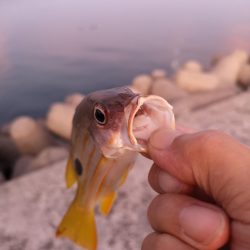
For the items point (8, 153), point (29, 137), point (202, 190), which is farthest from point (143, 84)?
point (202, 190)

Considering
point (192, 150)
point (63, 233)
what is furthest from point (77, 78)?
point (192, 150)

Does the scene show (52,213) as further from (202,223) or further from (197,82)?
(197,82)

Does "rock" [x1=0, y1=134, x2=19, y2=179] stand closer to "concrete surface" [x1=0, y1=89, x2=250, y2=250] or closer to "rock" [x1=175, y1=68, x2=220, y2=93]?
"concrete surface" [x1=0, y1=89, x2=250, y2=250]

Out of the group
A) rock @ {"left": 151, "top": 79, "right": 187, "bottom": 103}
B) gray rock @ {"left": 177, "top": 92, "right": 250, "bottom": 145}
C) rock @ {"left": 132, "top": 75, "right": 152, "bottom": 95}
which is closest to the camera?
gray rock @ {"left": 177, "top": 92, "right": 250, "bottom": 145}

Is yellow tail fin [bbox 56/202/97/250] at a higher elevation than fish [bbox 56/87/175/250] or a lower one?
lower

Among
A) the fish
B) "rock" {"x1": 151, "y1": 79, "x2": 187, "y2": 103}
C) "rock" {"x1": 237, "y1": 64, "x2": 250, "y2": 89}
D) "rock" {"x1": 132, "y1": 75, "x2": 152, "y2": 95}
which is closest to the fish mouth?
the fish

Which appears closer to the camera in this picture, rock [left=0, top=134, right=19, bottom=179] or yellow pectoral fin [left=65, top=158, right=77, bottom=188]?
yellow pectoral fin [left=65, top=158, right=77, bottom=188]

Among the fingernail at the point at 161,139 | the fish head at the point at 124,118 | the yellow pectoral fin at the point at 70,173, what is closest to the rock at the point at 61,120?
the yellow pectoral fin at the point at 70,173

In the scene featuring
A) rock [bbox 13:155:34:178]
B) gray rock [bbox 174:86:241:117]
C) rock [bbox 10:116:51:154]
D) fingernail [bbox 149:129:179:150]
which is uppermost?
fingernail [bbox 149:129:179:150]


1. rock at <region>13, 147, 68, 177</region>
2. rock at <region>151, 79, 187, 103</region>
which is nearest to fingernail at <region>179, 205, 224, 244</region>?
rock at <region>13, 147, 68, 177</region>

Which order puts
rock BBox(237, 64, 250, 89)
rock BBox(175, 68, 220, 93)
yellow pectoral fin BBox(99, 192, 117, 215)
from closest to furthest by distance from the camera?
yellow pectoral fin BBox(99, 192, 117, 215) → rock BBox(175, 68, 220, 93) → rock BBox(237, 64, 250, 89)
